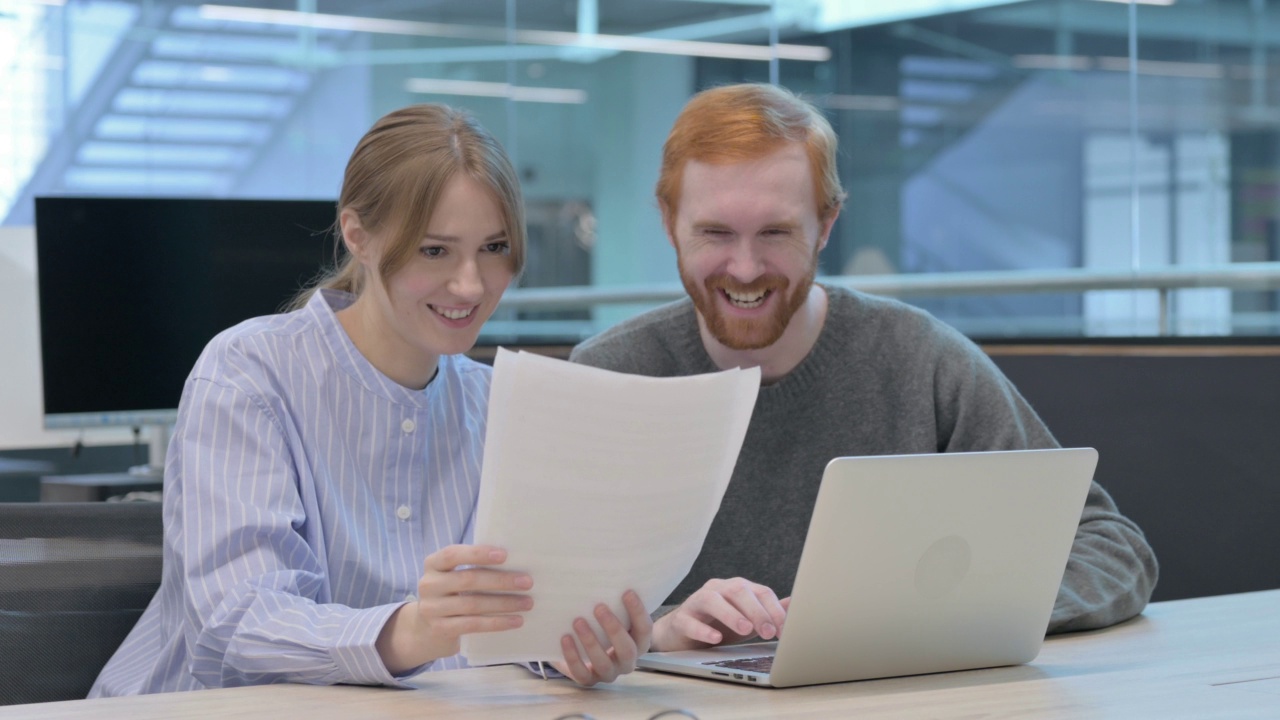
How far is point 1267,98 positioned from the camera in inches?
170

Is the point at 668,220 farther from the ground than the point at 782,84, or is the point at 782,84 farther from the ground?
the point at 782,84

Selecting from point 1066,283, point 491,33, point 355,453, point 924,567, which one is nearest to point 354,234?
point 355,453

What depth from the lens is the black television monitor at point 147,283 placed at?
9.48ft

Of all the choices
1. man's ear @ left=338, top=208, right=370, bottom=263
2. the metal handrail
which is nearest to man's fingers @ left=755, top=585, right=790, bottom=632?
man's ear @ left=338, top=208, right=370, bottom=263

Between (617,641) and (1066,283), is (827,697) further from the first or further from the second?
(1066,283)

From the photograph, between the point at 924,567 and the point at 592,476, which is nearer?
the point at 592,476

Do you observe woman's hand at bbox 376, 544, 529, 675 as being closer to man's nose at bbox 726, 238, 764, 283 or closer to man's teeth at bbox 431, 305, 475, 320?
man's teeth at bbox 431, 305, 475, 320

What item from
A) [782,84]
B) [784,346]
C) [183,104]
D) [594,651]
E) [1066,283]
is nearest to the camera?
[594,651]

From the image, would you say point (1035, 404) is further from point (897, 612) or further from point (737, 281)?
point (897, 612)

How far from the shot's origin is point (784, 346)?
1807 millimetres

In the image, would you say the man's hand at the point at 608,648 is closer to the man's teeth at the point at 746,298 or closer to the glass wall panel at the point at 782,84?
the man's teeth at the point at 746,298

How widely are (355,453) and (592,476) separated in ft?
1.62

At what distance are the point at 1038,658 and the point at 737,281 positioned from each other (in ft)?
1.89

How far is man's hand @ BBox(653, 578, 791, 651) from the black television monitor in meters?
1.69
